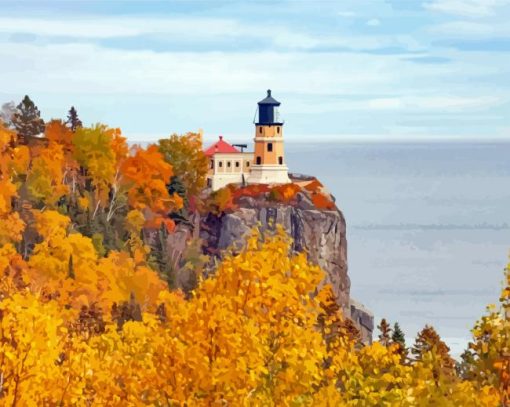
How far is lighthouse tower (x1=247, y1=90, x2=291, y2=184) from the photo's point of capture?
11950 cm

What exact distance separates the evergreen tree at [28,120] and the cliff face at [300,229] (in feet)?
59.4

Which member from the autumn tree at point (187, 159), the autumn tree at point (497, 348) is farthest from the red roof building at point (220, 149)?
the autumn tree at point (497, 348)

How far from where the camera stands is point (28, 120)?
372ft

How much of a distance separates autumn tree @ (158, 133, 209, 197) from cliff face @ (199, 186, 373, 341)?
347 cm

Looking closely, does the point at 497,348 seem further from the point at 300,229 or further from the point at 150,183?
the point at 300,229

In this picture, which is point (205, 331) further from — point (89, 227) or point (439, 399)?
point (89, 227)

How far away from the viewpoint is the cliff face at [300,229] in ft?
352

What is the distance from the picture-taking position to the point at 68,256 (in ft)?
261

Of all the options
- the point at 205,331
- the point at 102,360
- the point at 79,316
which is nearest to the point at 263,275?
the point at 205,331

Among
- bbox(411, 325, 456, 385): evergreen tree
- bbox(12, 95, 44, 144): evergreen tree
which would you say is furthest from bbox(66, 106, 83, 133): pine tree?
bbox(411, 325, 456, 385): evergreen tree

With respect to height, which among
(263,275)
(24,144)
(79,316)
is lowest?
(79,316)

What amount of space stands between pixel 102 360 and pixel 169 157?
255 ft

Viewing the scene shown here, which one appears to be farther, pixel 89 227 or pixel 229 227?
pixel 229 227

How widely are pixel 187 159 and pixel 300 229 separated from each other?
12.1 metres
